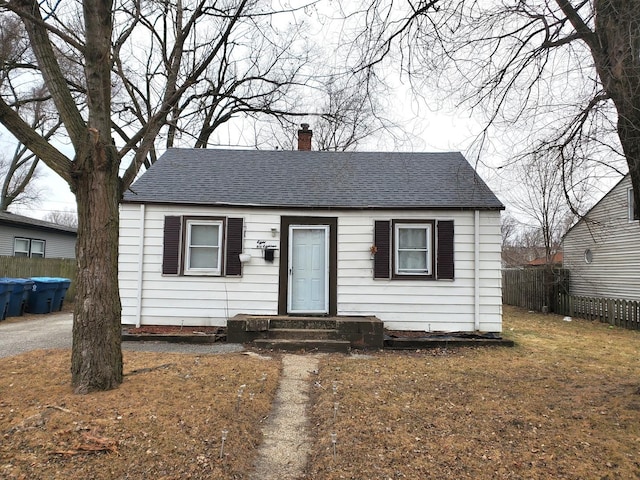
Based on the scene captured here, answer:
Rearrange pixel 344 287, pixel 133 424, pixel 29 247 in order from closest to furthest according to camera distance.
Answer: pixel 133 424, pixel 344 287, pixel 29 247

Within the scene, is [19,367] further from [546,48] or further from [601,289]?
[601,289]

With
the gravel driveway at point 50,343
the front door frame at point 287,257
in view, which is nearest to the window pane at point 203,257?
the front door frame at point 287,257

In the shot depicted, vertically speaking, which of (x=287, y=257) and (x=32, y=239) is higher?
(x=32, y=239)

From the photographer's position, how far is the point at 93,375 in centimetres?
430

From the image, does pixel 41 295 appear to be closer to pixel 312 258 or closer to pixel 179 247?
pixel 179 247

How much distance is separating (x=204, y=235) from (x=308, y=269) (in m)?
2.34

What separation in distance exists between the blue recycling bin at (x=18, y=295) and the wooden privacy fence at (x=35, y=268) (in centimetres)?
181

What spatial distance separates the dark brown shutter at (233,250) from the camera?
871 cm

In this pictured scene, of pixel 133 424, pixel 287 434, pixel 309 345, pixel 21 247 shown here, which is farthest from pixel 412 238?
pixel 21 247

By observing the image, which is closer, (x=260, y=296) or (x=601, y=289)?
(x=260, y=296)

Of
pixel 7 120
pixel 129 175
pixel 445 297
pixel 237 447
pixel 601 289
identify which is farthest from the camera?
pixel 601 289

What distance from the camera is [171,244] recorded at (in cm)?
867

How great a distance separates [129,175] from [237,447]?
326cm

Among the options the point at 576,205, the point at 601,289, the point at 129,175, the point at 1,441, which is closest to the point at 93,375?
the point at 1,441
